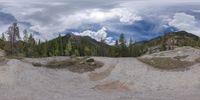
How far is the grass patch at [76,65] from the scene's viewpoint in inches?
2530

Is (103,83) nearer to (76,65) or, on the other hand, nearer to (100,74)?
(100,74)

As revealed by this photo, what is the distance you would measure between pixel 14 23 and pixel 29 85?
124 metres

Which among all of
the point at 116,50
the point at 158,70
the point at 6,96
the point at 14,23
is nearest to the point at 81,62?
the point at 158,70

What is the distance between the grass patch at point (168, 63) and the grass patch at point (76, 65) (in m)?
8.92

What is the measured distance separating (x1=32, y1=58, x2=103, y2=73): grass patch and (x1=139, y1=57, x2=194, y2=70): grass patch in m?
8.92

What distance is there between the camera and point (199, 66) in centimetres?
6194

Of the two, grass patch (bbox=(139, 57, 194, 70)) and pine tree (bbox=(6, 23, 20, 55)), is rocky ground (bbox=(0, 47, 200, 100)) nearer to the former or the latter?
grass patch (bbox=(139, 57, 194, 70))

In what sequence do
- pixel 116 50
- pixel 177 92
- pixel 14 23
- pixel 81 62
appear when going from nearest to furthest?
1. pixel 177 92
2. pixel 81 62
3. pixel 14 23
4. pixel 116 50

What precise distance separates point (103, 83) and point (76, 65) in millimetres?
9147

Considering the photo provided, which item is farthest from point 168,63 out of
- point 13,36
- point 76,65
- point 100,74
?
point 13,36

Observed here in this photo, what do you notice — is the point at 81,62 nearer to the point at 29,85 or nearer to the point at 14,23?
the point at 29,85

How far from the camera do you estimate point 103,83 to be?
58.2m

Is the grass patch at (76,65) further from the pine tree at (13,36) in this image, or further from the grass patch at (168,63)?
the pine tree at (13,36)

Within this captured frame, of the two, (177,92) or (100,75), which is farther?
(100,75)
